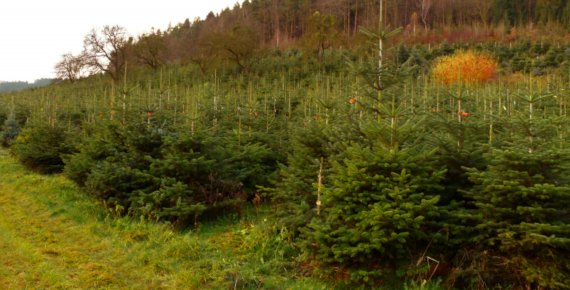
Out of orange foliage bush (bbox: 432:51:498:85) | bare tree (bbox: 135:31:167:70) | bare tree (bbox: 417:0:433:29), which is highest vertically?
bare tree (bbox: 417:0:433:29)

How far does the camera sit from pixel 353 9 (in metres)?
52.5

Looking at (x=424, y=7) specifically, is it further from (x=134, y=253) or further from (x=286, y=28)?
(x=134, y=253)

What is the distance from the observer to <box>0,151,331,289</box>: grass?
5145 millimetres

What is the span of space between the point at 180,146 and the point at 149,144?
739mm

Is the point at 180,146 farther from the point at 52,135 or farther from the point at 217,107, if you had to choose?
the point at 52,135

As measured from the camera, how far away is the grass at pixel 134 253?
5145 mm

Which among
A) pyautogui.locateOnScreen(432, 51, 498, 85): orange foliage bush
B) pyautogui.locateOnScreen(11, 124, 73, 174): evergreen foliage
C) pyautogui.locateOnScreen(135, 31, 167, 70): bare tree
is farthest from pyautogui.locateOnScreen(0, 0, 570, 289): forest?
pyautogui.locateOnScreen(135, 31, 167, 70): bare tree

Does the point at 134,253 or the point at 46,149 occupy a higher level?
the point at 46,149

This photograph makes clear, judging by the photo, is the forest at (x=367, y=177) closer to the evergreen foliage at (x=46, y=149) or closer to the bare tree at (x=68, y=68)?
the evergreen foliage at (x=46, y=149)

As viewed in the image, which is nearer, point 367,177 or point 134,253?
point 367,177

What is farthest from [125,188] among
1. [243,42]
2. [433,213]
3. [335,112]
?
[243,42]

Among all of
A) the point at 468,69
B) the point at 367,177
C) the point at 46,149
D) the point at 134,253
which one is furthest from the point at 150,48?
the point at 367,177

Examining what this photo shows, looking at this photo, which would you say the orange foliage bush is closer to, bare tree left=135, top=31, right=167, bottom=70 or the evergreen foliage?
the evergreen foliage

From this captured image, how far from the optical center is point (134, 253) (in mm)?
6020
